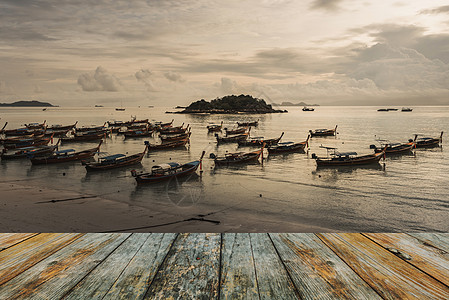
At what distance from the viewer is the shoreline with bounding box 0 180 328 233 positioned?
60.7 ft

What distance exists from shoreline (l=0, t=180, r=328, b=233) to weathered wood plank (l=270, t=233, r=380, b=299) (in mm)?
14332

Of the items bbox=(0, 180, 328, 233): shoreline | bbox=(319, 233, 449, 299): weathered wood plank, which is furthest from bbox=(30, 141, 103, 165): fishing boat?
bbox=(319, 233, 449, 299): weathered wood plank

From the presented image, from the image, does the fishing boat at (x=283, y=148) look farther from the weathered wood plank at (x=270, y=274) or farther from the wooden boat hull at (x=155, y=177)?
the weathered wood plank at (x=270, y=274)

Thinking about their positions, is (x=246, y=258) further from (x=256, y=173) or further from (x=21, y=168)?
(x=21, y=168)

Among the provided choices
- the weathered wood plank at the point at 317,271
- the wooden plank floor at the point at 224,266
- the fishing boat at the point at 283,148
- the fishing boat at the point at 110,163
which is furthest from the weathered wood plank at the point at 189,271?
the fishing boat at the point at 283,148

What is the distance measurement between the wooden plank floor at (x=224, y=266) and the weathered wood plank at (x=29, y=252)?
0.04ft

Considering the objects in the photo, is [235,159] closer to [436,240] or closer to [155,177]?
[155,177]

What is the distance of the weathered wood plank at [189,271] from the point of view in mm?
2184

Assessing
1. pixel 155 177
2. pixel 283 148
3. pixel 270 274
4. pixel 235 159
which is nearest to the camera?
pixel 270 274

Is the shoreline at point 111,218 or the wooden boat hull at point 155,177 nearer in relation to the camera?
the shoreline at point 111,218

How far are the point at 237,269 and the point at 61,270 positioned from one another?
169cm

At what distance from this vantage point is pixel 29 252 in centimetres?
299

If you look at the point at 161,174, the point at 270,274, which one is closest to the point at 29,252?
the point at 270,274

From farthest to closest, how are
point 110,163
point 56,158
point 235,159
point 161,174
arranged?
point 56,158 → point 235,159 → point 110,163 → point 161,174
